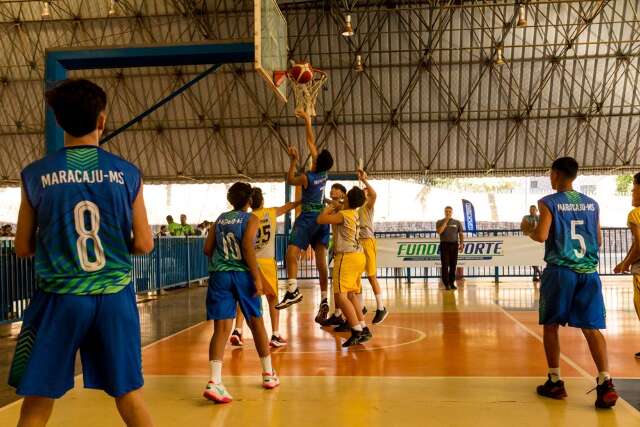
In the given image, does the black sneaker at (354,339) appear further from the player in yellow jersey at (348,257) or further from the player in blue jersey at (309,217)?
the player in blue jersey at (309,217)

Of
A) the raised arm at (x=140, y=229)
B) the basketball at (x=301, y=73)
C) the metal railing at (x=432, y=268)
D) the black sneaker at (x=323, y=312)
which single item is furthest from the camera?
the metal railing at (x=432, y=268)

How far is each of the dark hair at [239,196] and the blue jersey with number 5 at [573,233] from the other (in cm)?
241

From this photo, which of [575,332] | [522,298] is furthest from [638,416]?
[522,298]

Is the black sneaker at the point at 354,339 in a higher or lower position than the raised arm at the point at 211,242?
lower

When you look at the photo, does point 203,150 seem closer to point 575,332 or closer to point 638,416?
point 575,332

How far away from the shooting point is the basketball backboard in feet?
35.7

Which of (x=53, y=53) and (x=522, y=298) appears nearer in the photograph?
(x=53, y=53)

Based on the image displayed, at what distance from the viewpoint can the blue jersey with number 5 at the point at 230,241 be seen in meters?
5.82

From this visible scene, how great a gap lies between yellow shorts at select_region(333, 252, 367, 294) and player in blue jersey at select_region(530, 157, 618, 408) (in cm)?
288

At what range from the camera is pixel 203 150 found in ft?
98.9

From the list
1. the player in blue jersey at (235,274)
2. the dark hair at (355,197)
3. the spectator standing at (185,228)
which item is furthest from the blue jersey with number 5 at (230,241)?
the spectator standing at (185,228)

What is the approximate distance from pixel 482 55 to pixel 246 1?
9201 millimetres

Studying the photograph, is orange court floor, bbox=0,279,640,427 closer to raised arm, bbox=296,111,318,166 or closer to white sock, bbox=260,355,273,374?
white sock, bbox=260,355,273,374

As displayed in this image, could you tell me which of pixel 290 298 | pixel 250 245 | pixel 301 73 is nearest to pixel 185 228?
pixel 301 73
